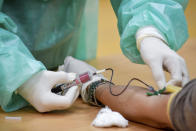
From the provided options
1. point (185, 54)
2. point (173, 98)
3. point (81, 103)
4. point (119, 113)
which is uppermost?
point (173, 98)

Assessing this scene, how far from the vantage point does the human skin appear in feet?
3.47

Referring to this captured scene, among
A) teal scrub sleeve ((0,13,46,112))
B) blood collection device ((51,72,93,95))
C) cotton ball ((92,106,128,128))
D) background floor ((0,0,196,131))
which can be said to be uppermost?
teal scrub sleeve ((0,13,46,112))

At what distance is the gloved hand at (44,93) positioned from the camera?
125cm

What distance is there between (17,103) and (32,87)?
0.16m

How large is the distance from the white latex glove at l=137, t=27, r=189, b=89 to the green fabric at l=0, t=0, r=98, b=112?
1.28 feet

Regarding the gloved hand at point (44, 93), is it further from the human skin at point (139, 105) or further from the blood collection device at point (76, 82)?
the human skin at point (139, 105)

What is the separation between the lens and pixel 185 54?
2.58 meters

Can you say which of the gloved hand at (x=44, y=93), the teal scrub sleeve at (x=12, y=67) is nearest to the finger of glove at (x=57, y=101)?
the gloved hand at (x=44, y=93)

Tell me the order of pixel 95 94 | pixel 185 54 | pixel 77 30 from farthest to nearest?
1. pixel 185 54
2. pixel 77 30
3. pixel 95 94

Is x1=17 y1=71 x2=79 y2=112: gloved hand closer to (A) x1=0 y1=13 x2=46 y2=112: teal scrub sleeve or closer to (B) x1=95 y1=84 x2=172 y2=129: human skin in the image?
(A) x1=0 y1=13 x2=46 y2=112: teal scrub sleeve

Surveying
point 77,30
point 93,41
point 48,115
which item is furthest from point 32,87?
point 93,41

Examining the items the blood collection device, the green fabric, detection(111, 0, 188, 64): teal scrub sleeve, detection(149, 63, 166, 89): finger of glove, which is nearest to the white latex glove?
detection(149, 63, 166, 89): finger of glove

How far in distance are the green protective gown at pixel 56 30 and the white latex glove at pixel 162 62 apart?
0.13 meters

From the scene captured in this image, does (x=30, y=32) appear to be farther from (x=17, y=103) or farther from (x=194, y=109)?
(x=194, y=109)
